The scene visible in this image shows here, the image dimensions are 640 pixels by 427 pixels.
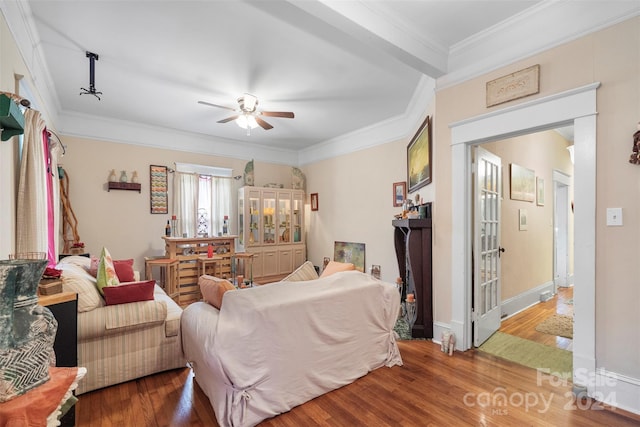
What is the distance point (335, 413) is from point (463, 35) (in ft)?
10.6

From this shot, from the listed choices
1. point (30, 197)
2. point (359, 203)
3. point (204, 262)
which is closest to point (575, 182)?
point (359, 203)

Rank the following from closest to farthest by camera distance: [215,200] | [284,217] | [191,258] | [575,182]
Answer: [575,182] → [191,258] → [215,200] → [284,217]

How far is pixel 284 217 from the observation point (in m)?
6.34

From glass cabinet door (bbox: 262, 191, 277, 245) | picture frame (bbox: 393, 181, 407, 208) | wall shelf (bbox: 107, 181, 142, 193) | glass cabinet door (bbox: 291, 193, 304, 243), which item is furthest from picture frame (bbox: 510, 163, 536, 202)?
wall shelf (bbox: 107, 181, 142, 193)

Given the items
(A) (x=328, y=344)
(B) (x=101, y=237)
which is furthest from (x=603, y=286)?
(B) (x=101, y=237)

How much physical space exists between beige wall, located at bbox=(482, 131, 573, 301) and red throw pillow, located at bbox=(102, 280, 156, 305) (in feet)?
12.5

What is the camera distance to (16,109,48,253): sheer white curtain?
2.18 metres

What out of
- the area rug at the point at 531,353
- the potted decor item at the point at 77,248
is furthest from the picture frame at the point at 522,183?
the potted decor item at the point at 77,248

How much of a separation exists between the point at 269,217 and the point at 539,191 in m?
4.76

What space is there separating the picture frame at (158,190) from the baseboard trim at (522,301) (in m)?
5.47

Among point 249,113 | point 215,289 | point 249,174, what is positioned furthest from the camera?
point 249,174

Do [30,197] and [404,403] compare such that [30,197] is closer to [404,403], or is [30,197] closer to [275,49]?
[275,49]

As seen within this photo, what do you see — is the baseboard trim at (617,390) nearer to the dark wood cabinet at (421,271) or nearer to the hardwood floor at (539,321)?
the hardwood floor at (539,321)

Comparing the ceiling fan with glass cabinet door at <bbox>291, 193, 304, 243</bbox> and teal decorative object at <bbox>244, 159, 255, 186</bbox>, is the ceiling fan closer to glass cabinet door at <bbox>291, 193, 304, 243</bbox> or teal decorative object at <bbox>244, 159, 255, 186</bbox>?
teal decorative object at <bbox>244, 159, 255, 186</bbox>
